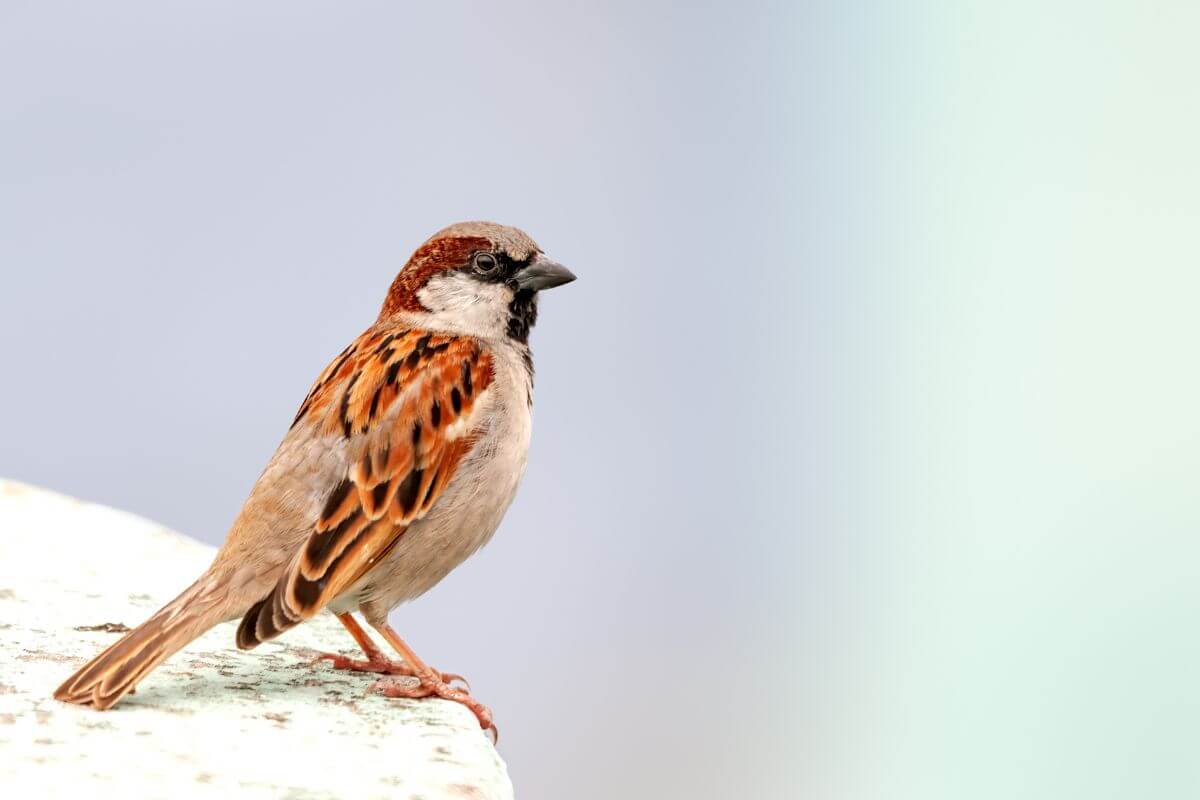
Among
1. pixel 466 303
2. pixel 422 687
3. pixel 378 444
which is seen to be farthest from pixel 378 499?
pixel 466 303

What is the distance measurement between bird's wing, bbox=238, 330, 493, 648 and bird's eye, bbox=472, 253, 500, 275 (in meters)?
0.21

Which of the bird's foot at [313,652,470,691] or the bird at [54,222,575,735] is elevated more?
the bird at [54,222,575,735]

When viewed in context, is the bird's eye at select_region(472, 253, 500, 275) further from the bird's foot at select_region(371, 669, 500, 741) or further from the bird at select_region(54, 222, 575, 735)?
the bird's foot at select_region(371, 669, 500, 741)

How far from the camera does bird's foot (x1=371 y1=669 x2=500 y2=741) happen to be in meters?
3.10

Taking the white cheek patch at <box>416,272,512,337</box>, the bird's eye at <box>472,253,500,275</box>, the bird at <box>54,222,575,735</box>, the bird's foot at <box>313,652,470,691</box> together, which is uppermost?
the bird's eye at <box>472,253,500,275</box>

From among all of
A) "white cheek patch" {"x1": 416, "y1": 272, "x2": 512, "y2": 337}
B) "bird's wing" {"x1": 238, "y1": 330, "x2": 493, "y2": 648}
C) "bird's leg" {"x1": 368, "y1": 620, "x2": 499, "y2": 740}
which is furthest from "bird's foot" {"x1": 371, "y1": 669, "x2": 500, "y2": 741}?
"white cheek patch" {"x1": 416, "y1": 272, "x2": 512, "y2": 337}

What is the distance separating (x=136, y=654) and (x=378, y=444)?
0.69m

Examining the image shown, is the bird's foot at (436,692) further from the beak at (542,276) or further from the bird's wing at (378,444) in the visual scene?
the beak at (542,276)

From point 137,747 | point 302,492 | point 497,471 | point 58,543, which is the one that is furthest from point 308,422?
point 58,543

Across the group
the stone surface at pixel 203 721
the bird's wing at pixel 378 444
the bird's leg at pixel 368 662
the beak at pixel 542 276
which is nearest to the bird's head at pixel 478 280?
the beak at pixel 542 276

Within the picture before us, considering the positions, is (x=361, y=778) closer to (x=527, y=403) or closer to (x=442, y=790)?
(x=442, y=790)

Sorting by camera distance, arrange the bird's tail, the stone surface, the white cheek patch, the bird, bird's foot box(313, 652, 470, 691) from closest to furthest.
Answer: the stone surface → the bird's tail → the bird → bird's foot box(313, 652, 470, 691) → the white cheek patch

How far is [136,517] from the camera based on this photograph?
429cm

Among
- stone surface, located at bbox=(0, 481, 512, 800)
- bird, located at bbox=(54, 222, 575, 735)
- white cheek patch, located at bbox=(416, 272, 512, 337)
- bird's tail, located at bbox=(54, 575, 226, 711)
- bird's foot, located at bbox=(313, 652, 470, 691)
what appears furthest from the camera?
white cheek patch, located at bbox=(416, 272, 512, 337)
